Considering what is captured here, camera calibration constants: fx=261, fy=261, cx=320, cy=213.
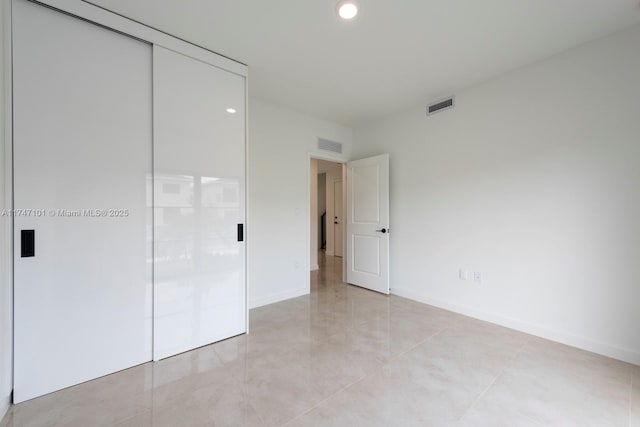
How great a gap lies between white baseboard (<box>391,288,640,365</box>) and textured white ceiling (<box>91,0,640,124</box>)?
2.62 metres

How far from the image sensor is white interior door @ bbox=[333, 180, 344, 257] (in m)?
7.01

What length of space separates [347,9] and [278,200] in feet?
7.66

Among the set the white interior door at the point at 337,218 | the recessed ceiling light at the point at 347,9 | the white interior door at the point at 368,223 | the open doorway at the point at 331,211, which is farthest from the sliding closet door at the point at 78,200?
the white interior door at the point at 337,218

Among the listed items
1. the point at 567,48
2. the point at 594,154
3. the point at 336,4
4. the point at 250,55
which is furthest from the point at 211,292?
the point at 567,48

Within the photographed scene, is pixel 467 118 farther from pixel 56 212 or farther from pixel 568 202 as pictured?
pixel 56 212

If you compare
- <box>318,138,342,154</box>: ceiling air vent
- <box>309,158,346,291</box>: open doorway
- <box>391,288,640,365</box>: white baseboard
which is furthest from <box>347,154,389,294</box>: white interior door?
<box>309,158,346,291</box>: open doorway

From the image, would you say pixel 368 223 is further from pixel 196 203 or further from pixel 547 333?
pixel 196 203

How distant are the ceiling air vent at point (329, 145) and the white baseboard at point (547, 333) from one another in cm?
260

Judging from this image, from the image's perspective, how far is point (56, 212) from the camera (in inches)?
70.2

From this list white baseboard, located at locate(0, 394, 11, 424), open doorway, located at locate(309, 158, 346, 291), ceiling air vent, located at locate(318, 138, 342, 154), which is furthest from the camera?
open doorway, located at locate(309, 158, 346, 291)

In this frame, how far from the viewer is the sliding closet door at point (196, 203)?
2.17 metres

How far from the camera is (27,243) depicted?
5.54 ft

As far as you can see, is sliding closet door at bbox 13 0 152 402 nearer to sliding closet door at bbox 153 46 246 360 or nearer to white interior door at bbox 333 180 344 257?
sliding closet door at bbox 153 46 246 360

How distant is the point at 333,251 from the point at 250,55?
5.46 meters
